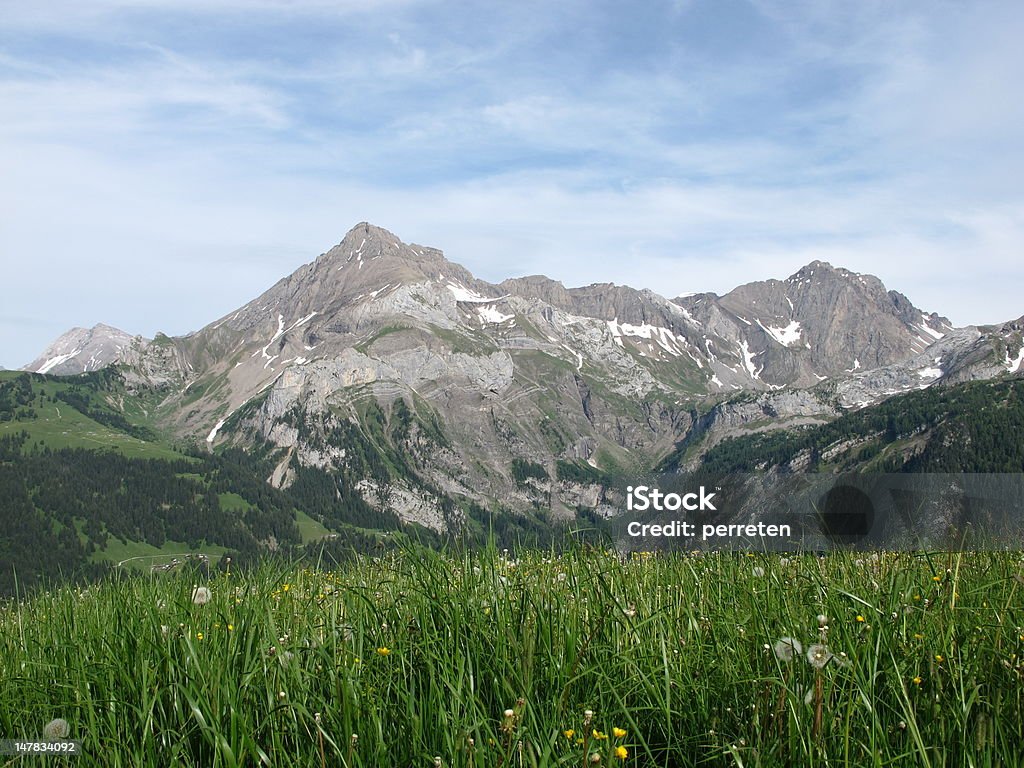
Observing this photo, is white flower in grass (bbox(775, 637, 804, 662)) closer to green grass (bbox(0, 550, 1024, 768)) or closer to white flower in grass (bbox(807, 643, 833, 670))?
green grass (bbox(0, 550, 1024, 768))

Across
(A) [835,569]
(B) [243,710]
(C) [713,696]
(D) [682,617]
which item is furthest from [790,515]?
(B) [243,710]

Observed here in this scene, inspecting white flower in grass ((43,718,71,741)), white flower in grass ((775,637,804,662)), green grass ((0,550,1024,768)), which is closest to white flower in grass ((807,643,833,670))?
green grass ((0,550,1024,768))

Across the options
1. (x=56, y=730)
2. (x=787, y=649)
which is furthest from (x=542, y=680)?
(x=56, y=730)

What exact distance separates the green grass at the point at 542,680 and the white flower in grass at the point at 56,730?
4.1 inches

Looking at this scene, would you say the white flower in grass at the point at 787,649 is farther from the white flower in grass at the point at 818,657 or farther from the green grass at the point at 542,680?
the white flower in grass at the point at 818,657

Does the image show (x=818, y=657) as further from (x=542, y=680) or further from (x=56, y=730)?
(x=56, y=730)

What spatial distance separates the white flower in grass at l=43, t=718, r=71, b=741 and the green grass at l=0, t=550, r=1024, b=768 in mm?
104

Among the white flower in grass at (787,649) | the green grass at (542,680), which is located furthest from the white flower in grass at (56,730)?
the white flower in grass at (787,649)

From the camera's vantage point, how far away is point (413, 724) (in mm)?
3959

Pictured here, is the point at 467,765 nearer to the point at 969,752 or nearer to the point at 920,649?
the point at 969,752

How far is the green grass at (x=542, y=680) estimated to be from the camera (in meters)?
3.93

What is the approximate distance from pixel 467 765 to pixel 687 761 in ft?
3.84

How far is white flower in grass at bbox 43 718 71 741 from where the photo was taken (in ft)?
14.0

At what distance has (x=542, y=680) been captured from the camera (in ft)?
15.5
